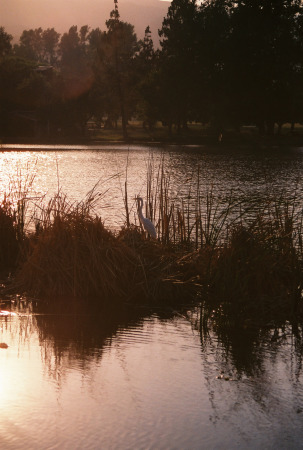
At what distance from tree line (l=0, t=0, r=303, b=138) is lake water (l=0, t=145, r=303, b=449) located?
62.7 meters

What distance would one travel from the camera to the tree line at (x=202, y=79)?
245 ft

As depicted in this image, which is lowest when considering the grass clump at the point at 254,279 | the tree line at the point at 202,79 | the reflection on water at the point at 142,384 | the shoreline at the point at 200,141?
the reflection on water at the point at 142,384

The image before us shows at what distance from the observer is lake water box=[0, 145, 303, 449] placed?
5.78 metres

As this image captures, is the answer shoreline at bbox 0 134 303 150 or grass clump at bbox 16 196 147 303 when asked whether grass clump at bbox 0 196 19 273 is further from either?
shoreline at bbox 0 134 303 150

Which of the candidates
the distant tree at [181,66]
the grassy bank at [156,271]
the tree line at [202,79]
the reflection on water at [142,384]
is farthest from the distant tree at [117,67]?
the reflection on water at [142,384]

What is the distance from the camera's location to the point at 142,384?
6883 mm

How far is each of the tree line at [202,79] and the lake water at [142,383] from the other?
62.7 meters

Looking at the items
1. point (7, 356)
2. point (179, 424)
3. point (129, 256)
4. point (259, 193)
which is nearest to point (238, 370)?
point (179, 424)

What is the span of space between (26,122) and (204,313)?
71028 millimetres

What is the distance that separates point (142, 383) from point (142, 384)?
24mm

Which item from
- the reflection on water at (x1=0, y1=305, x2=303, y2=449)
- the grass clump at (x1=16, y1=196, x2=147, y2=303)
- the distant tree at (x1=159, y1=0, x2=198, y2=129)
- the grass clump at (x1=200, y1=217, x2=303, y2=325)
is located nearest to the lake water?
the reflection on water at (x1=0, y1=305, x2=303, y2=449)

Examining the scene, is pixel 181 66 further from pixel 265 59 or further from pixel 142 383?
pixel 142 383

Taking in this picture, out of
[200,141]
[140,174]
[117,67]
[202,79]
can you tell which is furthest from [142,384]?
[117,67]

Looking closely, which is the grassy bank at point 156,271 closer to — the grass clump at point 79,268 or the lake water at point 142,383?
the grass clump at point 79,268
